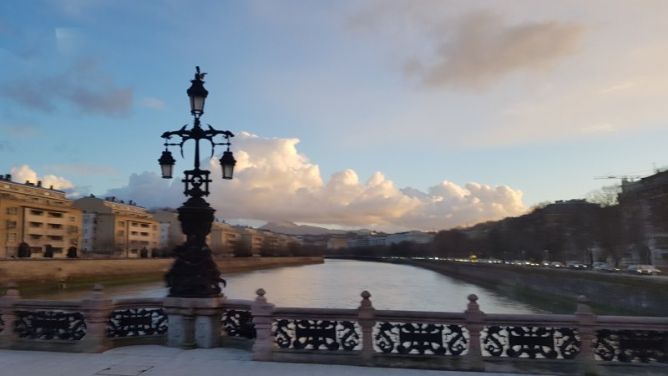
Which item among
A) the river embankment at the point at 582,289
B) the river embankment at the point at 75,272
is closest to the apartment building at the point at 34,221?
the river embankment at the point at 75,272

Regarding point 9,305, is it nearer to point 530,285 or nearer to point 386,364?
point 386,364

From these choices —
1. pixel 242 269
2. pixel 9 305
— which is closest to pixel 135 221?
pixel 242 269

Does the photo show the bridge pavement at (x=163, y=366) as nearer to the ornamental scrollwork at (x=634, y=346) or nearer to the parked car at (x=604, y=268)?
the ornamental scrollwork at (x=634, y=346)

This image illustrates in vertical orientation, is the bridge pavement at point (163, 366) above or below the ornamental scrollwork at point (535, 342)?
below

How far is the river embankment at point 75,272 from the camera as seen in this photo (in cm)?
4888

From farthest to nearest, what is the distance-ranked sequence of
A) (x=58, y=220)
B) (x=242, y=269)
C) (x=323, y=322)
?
(x=242, y=269) < (x=58, y=220) < (x=323, y=322)

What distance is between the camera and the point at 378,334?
8.95 metres

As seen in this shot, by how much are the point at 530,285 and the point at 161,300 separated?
54000 millimetres

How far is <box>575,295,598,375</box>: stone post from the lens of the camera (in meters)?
8.36

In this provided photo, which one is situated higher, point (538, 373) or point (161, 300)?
point (161, 300)

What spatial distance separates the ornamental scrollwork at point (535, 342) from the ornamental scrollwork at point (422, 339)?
1.57 feet

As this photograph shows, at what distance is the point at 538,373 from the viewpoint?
838 centimetres

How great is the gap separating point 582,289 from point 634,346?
39.7 metres

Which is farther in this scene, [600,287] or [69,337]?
[600,287]
